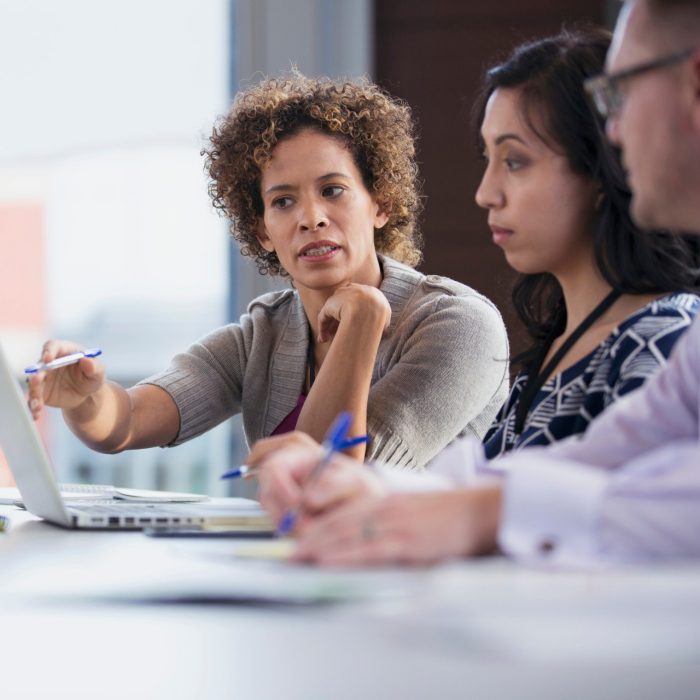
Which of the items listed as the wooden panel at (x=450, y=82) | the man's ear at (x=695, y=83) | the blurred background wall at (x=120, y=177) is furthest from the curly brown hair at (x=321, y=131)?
the man's ear at (x=695, y=83)

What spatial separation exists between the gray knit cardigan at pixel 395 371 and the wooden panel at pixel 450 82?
1.13 m

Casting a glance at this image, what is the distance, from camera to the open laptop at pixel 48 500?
112 cm

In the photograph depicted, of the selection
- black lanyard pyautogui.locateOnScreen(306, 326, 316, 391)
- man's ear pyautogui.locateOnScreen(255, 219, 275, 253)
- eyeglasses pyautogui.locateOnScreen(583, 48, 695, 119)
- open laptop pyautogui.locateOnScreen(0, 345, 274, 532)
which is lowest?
black lanyard pyautogui.locateOnScreen(306, 326, 316, 391)

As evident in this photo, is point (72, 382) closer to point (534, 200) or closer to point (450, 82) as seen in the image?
point (534, 200)

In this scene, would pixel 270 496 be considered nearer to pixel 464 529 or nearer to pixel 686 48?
pixel 464 529

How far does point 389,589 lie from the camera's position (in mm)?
649

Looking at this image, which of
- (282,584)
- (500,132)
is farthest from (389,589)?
(500,132)

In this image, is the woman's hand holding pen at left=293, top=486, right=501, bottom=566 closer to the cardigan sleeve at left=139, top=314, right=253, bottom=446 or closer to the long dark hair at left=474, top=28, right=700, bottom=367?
the long dark hair at left=474, top=28, right=700, bottom=367

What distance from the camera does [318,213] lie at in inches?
81.2

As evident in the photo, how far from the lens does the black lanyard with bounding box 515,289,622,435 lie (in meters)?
1.44

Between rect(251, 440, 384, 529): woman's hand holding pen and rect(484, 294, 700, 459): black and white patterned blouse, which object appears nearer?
rect(251, 440, 384, 529): woman's hand holding pen

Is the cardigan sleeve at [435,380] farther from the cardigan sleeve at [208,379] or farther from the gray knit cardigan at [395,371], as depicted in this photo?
the cardigan sleeve at [208,379]

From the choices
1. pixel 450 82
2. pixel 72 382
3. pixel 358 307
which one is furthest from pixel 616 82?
pixel 450 82

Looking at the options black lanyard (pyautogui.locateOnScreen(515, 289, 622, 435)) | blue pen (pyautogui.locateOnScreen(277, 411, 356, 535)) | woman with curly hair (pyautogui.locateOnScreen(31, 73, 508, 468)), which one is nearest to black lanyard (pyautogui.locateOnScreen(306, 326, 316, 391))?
woman with curly hair (pyautogui.locateOnScreen(31, 73, 508, 468))
